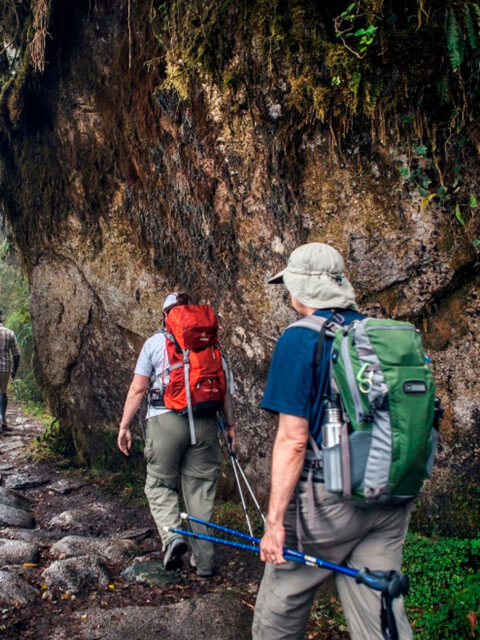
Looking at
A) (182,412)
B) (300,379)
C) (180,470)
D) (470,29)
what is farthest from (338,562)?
(470,29)

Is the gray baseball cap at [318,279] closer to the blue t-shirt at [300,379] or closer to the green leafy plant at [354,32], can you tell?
the blue t-shirt at [300,379]

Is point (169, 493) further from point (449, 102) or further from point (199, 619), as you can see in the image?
point (449, 102)

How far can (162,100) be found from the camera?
22.6ft

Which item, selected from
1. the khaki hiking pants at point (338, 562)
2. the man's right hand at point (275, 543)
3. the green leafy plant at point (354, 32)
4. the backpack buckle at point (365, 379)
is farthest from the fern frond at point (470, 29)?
the man's right hand at point (275, 543)

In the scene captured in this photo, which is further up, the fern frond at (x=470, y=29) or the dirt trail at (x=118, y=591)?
the fern frond at (x=470, y=29)

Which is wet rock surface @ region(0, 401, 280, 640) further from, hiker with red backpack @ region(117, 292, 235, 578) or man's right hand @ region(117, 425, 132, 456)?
man's right hand @ region(117, 425, 132, 456)

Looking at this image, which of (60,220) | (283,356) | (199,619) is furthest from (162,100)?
(199,619)

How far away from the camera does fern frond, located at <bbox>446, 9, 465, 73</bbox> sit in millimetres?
4824

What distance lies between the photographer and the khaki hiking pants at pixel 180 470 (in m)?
5.47

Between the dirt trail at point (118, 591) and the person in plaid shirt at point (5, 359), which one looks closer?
the dirt trail at point (118, 591)

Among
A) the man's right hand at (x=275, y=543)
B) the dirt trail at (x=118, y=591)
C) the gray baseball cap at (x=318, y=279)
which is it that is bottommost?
the dirt trail at (x=118, y=591)

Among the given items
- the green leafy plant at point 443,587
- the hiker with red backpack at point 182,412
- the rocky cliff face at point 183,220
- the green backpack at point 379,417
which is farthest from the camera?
the rocky cliff face at point 183,220

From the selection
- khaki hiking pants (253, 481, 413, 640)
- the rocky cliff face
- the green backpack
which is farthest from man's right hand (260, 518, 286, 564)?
the rocky cliff face

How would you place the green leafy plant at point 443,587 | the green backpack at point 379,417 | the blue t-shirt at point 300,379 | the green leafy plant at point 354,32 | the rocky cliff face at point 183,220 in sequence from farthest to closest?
the rocky cliff face at point 183,220, the green leafy plant at point 354,32, the green leafy plant at point 443,587, the blue t-shirt at point 300,379, the green backpack at point 379,417
